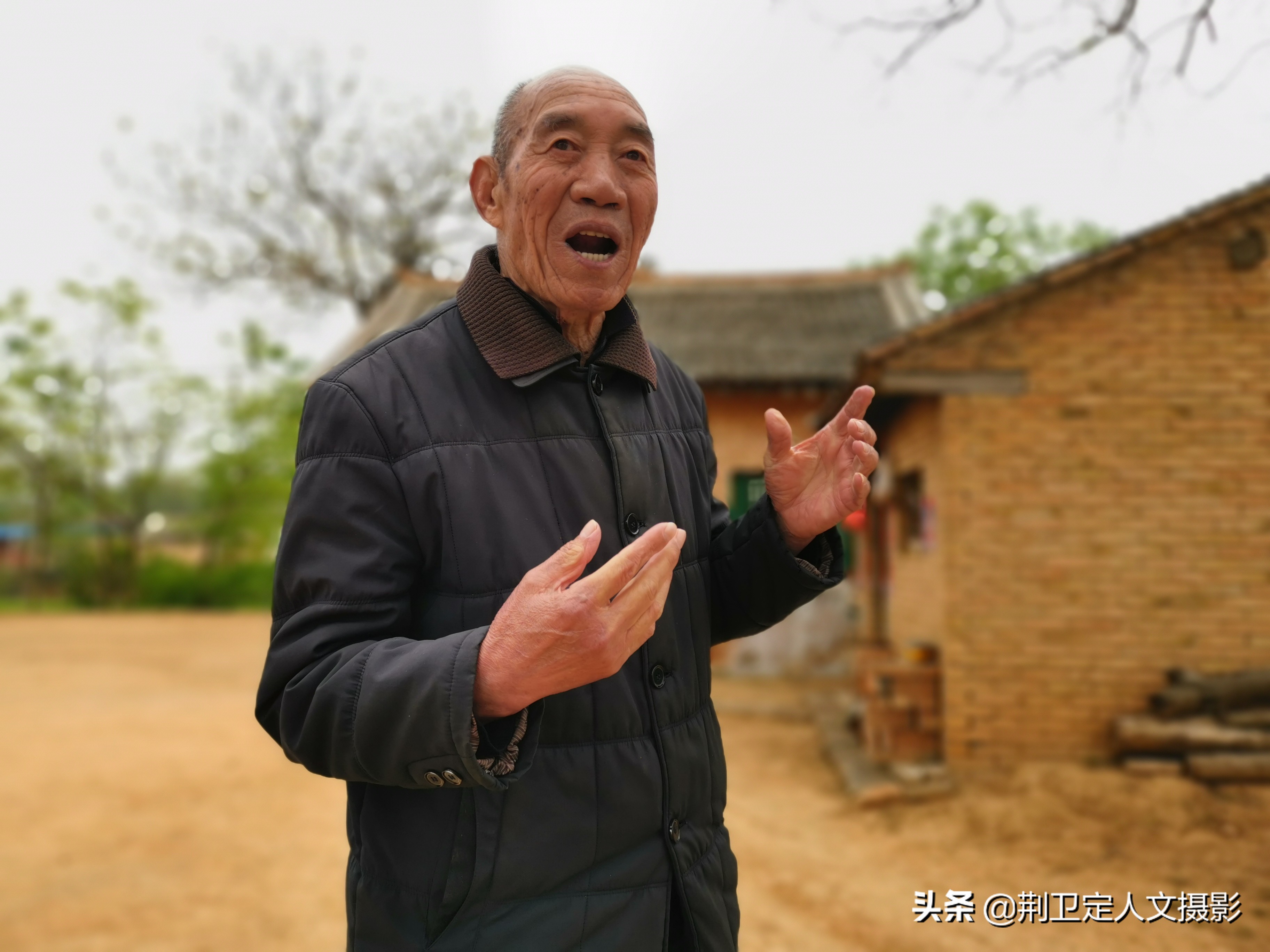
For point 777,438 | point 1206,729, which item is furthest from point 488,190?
point 1206,729

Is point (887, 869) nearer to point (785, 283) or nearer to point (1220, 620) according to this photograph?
point (1220, 620)

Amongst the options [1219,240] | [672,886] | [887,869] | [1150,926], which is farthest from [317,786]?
[1219,240]

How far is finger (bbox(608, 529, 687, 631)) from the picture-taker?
1148mm

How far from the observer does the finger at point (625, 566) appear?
1.12m

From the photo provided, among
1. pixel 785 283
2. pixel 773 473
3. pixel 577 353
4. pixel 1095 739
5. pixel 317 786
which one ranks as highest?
pixel 785 283

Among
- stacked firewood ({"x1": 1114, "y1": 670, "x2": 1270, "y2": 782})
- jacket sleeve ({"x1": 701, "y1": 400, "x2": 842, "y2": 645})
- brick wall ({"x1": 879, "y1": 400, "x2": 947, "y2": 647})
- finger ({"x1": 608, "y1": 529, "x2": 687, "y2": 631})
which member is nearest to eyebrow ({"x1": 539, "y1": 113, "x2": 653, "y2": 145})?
jacket sleeve ({"x1": 701, "y1": 400, "x2": 842, "y2": 645})

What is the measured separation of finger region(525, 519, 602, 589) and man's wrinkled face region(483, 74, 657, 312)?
1.80 ft

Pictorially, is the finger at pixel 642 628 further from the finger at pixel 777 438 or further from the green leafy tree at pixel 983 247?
the green leafy tree at pixel 983 247

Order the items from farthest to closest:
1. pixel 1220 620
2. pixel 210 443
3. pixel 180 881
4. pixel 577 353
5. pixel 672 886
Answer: pixel 210 443 < pixel 1220 620 < pixel 180 881 < pixel 577 353 < pixel 672 886

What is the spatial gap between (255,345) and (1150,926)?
24.3m

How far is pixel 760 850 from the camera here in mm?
5902

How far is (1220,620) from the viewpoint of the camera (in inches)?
253

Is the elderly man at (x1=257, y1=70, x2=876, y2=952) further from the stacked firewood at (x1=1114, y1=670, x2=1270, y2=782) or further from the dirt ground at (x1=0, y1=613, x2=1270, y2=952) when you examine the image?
the stacked firewood at (x1=1114, y1=670, x2=1270, y2=782)

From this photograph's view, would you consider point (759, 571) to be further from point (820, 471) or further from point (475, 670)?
point (475, 670)
